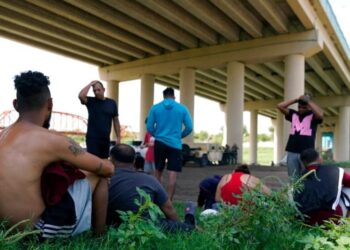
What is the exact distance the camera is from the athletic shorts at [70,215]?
2766 millimetres

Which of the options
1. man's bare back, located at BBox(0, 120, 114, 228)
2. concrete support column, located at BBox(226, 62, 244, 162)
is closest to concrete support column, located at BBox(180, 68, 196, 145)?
concrete support column, located at BBox(226, 62, 244, 162)

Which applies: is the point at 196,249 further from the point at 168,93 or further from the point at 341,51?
the point at 341,51

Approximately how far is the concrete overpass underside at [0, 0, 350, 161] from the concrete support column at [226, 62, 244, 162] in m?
0.05

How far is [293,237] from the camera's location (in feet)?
9.70

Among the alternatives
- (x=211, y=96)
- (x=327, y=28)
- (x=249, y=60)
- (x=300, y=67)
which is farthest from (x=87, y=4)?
(x=211, y=96)

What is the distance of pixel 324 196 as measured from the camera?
3.68 metres

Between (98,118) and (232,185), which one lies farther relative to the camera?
(98,118)

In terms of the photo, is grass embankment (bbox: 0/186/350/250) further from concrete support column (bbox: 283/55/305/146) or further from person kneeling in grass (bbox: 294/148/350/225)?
concrete support column (bbox: 283/55/305/146)

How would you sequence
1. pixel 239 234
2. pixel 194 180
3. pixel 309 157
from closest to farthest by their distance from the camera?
pixel 239 234
pixel 309 157
pixel 194 180

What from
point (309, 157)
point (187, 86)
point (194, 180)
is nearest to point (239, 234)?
point (309, 157)

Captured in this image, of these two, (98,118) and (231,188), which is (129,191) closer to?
(231,188)

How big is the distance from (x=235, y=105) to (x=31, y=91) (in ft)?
66.2

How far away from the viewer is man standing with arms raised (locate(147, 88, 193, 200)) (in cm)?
597

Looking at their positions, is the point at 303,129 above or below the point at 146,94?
below
